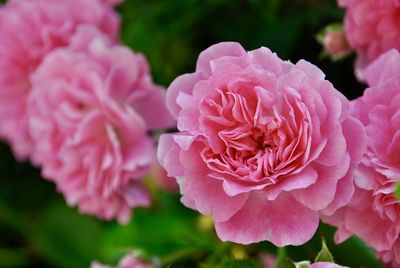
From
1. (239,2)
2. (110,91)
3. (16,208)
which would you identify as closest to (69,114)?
(110,91)

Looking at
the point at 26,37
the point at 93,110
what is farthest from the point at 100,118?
the point at 26,37

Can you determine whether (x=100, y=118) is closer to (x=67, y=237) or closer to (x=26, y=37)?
(x=26, y=37)

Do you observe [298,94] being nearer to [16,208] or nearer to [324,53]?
[324,53]

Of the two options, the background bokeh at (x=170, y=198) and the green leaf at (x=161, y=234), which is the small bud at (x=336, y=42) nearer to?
the background bokeh at (x=170, y=198)

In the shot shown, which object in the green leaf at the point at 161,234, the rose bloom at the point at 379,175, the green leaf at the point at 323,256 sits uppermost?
the rose bloom at the point at 379,175

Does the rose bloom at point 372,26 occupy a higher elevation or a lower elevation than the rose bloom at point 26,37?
higher

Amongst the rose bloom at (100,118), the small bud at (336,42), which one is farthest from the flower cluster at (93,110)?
the small bud at (336,42)

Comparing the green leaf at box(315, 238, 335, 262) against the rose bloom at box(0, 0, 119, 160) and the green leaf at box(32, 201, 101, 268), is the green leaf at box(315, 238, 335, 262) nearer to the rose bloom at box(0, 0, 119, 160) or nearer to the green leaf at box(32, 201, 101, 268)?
the rose bloom at box(0, 0, 119, 160)
